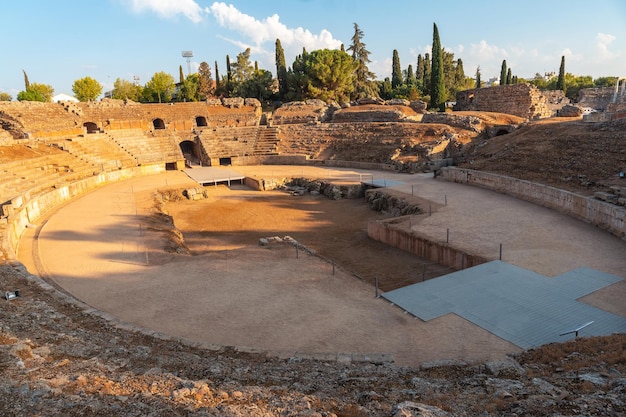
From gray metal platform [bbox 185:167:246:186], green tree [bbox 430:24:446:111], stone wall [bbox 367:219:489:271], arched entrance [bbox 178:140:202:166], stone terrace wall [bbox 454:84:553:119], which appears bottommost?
stone wall [bbox 367:219:489:271]

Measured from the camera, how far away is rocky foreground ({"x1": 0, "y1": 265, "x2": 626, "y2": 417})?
4598 mm

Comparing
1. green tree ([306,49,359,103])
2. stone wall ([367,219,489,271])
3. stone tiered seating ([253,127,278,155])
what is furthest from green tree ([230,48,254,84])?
stone wall ([367,219,489,271])

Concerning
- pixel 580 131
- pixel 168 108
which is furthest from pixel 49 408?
pixel 168 108

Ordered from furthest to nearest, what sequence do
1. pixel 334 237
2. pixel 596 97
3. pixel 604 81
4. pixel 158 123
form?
pixel 604 81
pixel 158 123
pixel 596 97
pixel 334 237

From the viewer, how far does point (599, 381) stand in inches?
204

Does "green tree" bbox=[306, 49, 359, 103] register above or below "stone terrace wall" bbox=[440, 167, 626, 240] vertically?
above

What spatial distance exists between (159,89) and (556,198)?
4776cm

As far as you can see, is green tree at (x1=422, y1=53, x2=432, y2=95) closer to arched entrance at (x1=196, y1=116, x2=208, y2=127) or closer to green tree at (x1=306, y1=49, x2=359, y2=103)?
green tree at (x1=306, y1=49, x2=359, y2=103)

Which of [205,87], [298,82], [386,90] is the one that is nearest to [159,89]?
[205,87]

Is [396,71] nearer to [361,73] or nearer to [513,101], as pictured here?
[361,73]

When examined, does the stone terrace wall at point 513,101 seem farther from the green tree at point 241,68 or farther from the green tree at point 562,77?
the green tree at point 241,68

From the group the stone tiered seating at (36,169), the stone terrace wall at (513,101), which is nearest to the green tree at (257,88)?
the stone terrace wall at (513,101)

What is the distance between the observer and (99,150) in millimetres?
29328

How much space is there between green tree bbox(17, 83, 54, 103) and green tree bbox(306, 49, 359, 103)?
26530 mm
